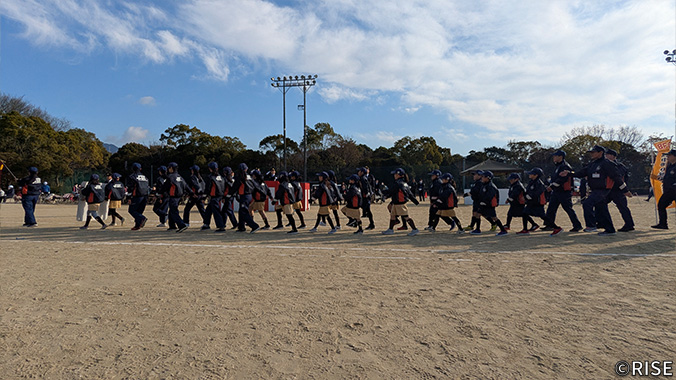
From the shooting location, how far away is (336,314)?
347cm

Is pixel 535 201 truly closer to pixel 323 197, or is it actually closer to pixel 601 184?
pixel 601 184

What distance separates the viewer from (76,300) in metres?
3.92

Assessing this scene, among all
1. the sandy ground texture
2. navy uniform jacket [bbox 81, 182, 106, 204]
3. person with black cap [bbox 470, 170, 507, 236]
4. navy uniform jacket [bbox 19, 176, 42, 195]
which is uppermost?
navy uniform jacket [bbox 19, 176, 42, 195]

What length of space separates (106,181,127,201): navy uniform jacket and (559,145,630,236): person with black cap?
484 inches

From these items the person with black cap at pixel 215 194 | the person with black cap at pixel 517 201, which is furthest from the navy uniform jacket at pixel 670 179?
the person with black cap at pixel 215 194

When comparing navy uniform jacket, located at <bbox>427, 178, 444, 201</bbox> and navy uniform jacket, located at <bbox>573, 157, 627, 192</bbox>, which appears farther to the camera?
navy uniform jacket, located at <bbox>427, 178, 444, 201</bbox>

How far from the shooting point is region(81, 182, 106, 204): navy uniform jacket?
35.7ft

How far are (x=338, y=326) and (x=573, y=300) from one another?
240 centimetres

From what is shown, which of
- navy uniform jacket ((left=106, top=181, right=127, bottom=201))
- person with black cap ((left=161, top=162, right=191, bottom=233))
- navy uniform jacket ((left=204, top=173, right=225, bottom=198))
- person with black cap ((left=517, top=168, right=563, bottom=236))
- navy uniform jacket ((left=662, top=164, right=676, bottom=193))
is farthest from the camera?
navy uniform jacket ((left=106, top=181, right=127, bottom=201))

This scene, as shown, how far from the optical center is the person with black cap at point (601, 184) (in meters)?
8.58

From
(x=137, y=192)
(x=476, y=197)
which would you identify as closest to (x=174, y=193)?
(x=137, y=192)

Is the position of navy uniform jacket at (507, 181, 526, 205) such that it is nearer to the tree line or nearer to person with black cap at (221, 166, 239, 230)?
person with black cap at (221, 166, 239, 230)

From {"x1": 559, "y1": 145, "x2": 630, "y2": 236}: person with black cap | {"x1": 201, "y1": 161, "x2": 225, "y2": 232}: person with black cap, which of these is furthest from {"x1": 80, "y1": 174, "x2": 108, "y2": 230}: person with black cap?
{"x1": 559, "y1": 145, "x2": 630, "y2": 236}: person with black cap

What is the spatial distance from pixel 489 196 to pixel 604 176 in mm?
2429
